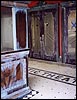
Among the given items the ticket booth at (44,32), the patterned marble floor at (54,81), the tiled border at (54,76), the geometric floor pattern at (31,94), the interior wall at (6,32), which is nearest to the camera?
the interior wall at (6,32)

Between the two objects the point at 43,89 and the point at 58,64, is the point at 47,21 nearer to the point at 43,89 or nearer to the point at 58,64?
the point at 58,64

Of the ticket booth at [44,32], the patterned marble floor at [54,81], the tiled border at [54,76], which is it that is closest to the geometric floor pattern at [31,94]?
the patterned marble floor at [54,81]

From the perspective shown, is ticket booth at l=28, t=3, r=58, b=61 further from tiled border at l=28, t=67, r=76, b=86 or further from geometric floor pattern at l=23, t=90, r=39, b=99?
geometric floor pattern at l=23, t=90, r=39, b=99

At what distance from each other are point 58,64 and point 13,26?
119 inches

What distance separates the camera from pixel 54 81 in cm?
394

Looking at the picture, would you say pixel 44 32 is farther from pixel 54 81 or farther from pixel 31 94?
pixel 31 94

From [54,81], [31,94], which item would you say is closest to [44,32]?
[54,81]

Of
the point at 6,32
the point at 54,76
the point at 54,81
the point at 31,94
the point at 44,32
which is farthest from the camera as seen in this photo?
the point at 44,32

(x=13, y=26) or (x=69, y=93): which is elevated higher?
(x=13, y=26)

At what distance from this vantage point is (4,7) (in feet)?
8.94

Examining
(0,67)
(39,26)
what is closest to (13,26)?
(0,67)

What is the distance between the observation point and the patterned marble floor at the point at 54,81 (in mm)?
3182

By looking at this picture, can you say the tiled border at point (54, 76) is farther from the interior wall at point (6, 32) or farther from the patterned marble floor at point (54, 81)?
the interior wall at point (6, 32)

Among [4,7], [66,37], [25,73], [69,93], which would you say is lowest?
[69,93]
